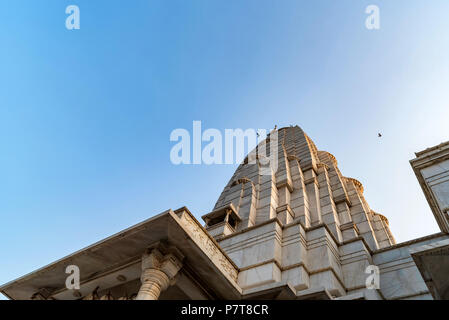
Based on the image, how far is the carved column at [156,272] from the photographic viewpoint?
9727 millimetres

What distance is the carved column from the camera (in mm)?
9727

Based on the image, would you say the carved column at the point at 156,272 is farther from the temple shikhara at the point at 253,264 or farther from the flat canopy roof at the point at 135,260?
the flat canopy roof at the point at 135,260

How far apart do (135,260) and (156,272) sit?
1.43 metres

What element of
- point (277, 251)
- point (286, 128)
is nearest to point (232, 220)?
point (277, 251)

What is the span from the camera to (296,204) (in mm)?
20172

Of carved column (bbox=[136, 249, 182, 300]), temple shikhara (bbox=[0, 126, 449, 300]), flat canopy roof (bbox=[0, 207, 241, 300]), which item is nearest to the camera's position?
carved column (bbox=[136, 249, 182, 300])

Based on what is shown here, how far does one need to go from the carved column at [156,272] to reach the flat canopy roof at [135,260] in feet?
1.31

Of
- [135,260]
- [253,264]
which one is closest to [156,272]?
[135,260]

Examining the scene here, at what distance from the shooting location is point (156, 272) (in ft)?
33.0

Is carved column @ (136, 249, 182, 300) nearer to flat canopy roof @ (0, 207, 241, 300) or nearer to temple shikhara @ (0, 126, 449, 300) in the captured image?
temple shikhara @ (0, 126, 449, 300)

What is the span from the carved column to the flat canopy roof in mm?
400

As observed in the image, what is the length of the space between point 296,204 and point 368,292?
1037 cm

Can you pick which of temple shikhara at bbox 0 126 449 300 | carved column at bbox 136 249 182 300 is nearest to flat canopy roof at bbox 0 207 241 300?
temple shikhara at bbox 0 126 449 300
